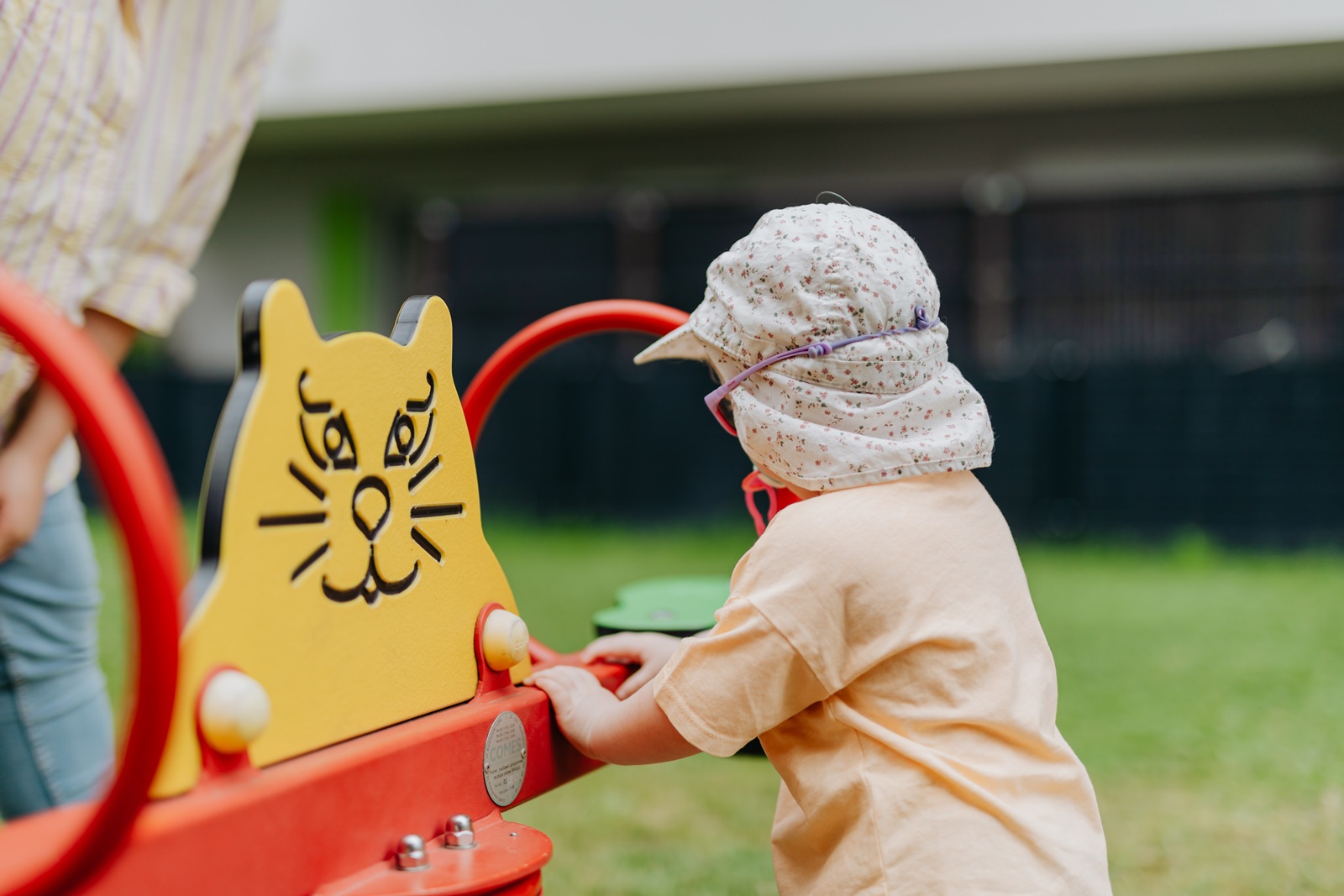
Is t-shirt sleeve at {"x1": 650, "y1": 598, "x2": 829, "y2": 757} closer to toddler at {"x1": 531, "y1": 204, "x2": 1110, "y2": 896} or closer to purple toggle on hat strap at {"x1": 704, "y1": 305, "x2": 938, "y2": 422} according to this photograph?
toddler at {"x1": 531, "y1": 204, "x2": 1110, "y2": 896}

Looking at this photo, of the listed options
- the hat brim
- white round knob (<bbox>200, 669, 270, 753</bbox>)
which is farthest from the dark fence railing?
white round knob (<bbox>200, 669, 270, 753</bbox>)

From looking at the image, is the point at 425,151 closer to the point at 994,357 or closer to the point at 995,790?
the point at 994,357

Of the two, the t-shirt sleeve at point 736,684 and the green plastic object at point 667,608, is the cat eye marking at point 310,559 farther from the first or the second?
the green plastic object at point 667,608

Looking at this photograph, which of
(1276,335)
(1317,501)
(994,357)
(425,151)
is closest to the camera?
(1317,501)

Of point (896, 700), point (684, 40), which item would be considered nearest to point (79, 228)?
point (896, 700)

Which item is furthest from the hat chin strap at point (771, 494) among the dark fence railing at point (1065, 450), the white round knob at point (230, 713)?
the dark fence railing at point (1065, 450)

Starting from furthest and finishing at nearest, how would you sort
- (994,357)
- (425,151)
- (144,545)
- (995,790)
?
1. (425,151)
2. (994,357)
3. (995,790)
4. (144,545)

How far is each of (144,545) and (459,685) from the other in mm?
358

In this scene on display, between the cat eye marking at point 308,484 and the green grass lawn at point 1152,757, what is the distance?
0.94 m

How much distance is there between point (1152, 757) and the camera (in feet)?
6.57

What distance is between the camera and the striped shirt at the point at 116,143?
2.78ft

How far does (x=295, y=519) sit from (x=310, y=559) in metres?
0.03

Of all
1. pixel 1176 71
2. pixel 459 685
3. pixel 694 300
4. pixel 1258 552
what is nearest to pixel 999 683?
pixel 459 685

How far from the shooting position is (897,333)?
2.67ft
